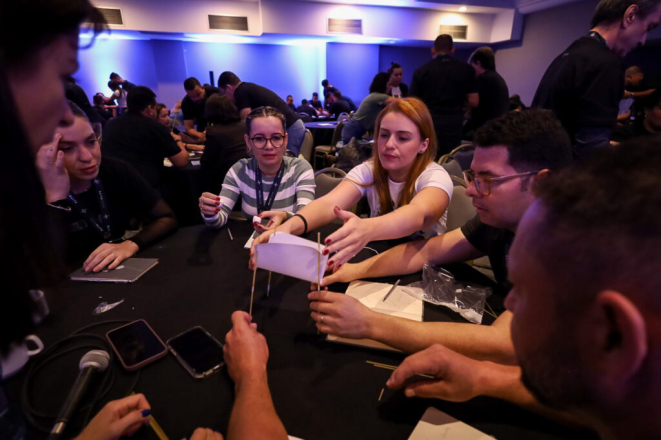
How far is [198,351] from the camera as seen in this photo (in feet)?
3.15

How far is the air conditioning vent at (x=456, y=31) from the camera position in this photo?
9117mm

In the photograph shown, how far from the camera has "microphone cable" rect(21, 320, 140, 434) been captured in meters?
0.75

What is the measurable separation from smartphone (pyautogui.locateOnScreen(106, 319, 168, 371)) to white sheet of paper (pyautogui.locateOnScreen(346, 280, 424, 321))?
650 mm

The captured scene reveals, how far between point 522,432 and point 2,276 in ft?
3.42

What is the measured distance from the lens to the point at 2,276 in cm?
48

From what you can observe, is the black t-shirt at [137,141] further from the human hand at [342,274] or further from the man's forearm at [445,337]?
the man's forearm at [445,337]

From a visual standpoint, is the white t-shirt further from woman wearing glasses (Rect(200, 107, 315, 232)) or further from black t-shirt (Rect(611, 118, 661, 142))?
black t-shirt (Rect(611, 118, 661, 142))

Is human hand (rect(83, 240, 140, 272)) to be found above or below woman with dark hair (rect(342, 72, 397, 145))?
below

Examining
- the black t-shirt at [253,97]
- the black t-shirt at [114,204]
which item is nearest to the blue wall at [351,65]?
the black t-shirt at [253,97]

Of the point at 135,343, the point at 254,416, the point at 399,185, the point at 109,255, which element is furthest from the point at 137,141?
the point at 254,416

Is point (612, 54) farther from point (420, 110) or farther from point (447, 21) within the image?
point (447, 21)

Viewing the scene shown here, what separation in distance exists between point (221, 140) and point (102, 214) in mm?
1782

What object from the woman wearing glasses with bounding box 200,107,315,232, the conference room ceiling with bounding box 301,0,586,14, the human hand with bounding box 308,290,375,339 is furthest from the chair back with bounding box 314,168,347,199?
the conference room ceiling with bounding box 301,0,586,14

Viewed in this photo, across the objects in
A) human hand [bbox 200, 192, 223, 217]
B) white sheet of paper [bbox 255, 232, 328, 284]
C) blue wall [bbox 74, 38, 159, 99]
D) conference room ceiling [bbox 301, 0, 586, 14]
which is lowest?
human hand [bbox 200, 192, 223, 217]
